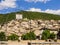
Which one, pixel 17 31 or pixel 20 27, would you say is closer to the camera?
pixel 17 31

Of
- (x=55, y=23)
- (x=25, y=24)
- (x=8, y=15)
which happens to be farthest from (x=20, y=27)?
Result: (x=8, y=15)

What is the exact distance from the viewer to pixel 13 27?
5247cm

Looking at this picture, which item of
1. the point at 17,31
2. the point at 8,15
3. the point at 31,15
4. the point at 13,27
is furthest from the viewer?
the point at 31,15

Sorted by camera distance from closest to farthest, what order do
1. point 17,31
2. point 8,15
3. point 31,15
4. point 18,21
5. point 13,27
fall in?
point 17,31 < point 13,27 < point 18,21 < point 8,15 < point 31,15

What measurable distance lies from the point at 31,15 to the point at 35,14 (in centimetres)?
254

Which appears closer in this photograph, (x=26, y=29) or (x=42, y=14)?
(x=26, y=29)

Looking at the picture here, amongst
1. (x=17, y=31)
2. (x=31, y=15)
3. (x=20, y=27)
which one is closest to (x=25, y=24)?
(x=20, y=27)

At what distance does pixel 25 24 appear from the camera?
55812 millimetres

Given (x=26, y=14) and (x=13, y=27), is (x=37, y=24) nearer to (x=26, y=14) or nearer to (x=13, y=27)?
(x=13, y=27)

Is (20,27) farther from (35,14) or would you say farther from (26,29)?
(35,14)

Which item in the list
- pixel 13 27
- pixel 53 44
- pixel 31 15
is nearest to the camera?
pixel 53 44

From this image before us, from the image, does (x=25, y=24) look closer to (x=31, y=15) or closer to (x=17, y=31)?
(x=17, y=31)

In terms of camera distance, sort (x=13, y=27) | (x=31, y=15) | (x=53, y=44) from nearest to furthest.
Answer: (x=53, y=44)
(x=13, y=27)
(x=31, y=15)

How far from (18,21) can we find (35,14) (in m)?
24.7
